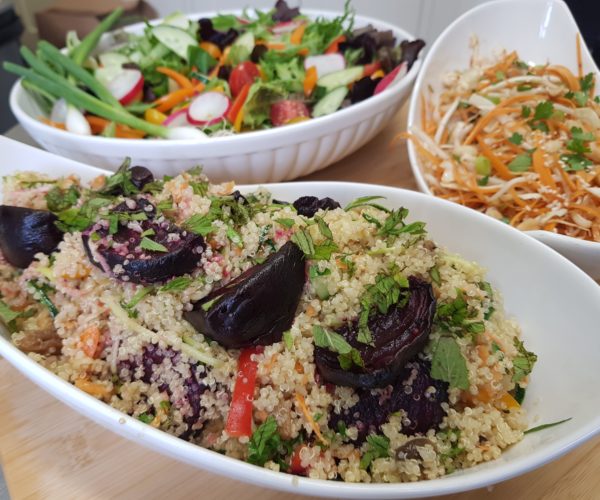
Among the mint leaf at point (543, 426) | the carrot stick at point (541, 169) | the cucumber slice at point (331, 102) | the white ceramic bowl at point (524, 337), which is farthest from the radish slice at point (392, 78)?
the mint leaf at point (543, 426)

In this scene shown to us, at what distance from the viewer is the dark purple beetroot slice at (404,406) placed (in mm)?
808

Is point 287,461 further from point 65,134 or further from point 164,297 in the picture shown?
point 65,134

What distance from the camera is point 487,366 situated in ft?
2.78

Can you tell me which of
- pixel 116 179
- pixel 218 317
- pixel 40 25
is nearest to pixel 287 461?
pixel 218 317

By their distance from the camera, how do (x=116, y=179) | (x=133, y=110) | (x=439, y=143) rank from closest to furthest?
1. (x=116, y=179)
2. (x=439, y=143)
3. (x=133, y=110)

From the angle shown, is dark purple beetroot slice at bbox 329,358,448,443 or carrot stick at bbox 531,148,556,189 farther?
carrot stick at bbox 531,148,556,189

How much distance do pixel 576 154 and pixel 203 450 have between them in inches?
51.9

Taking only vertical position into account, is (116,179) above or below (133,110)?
above

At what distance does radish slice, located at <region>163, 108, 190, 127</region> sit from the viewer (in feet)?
5.58

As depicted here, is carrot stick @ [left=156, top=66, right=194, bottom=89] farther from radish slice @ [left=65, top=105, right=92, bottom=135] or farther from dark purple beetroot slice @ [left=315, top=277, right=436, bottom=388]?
dark purple beetroot slice @ [left=315, top=277, right=436, bottom=388]

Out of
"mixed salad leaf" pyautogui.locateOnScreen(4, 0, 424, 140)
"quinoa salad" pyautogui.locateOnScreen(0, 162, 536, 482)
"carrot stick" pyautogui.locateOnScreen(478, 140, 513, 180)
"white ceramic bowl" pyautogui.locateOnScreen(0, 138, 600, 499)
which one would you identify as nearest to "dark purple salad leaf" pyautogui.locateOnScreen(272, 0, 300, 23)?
"mixed salad leaf" pyautogui.locateOnScreen(4, 0, 424, 140)

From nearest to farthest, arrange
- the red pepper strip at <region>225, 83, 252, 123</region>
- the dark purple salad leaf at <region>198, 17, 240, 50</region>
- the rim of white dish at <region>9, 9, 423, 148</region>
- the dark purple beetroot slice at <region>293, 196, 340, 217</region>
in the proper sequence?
the dark purple beetroot slice at <region>293, 196, 340, 217</region>
the rim of white dish at <region>9, 9, 423, 148</region>
the red pepper strip at <region>225, 83, 252, 123</region>
the dark purple salad leaf at <region>198, 17, 240, 50</region>

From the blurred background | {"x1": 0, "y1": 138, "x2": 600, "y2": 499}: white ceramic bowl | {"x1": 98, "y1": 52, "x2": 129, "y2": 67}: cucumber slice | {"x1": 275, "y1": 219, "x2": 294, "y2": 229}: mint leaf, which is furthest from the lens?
the blurred background

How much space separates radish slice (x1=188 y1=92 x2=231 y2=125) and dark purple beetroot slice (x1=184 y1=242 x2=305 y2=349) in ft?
3.01
